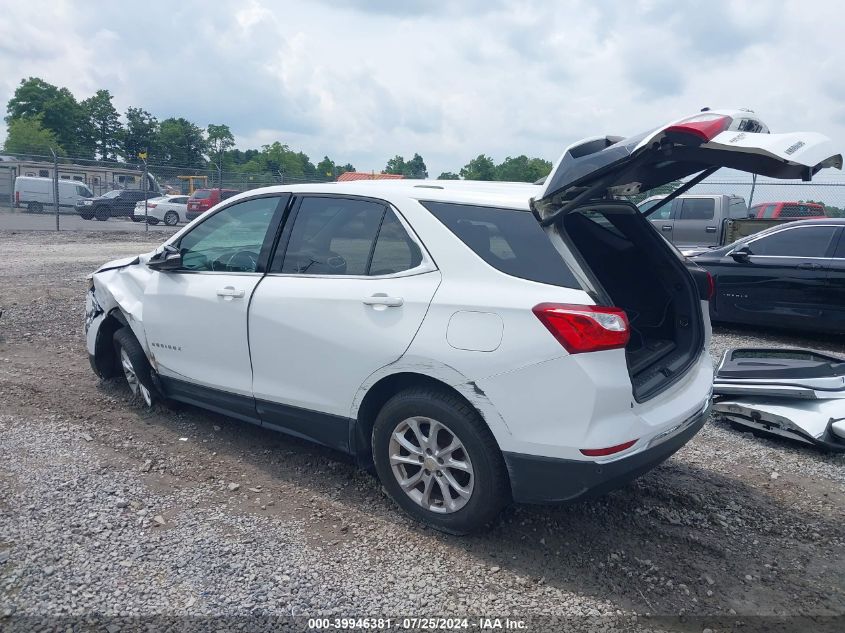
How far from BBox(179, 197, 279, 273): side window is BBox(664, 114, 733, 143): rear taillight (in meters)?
2.42

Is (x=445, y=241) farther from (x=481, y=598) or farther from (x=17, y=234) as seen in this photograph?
(x=17, y=234)

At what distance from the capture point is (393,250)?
3.51 meters

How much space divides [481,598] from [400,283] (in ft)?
4.87

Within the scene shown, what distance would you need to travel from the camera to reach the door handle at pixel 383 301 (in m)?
3.32

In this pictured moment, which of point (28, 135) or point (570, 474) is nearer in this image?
point (570, 474)

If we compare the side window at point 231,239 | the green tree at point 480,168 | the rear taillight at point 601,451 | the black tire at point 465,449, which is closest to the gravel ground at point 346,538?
the black tire at point 465,449

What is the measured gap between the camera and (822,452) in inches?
179

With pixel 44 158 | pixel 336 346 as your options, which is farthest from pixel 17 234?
pixel 336 346

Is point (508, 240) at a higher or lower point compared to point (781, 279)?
higher

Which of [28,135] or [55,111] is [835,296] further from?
[55,111]

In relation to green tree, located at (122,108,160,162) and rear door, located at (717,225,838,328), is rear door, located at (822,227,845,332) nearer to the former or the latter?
rear door, located at (717,225,838,328)

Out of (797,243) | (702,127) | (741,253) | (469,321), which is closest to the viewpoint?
(702,127)

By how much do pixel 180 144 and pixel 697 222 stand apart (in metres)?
76.9

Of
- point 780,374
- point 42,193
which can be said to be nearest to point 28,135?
point 42,193
